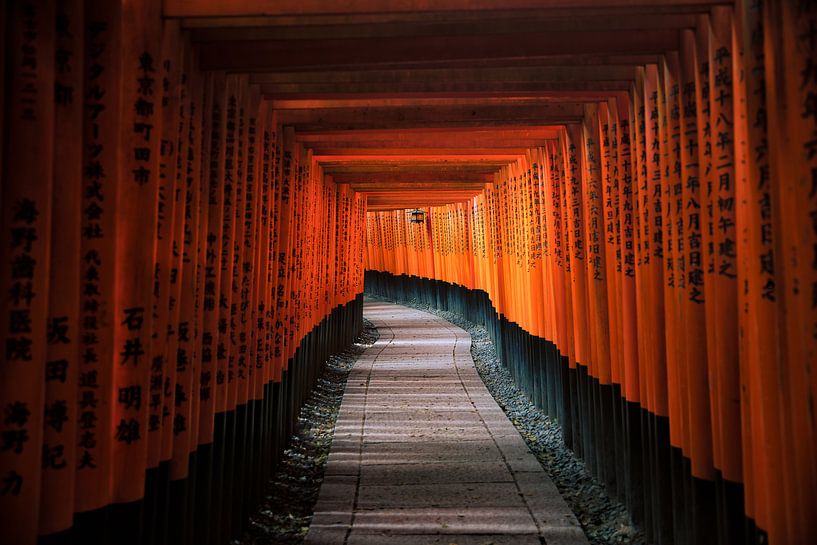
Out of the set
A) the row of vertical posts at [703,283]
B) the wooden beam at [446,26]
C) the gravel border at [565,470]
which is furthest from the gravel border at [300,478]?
the wooden beam at [446,26]

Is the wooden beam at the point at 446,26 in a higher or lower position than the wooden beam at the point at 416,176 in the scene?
lower

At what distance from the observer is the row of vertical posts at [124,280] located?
2.33 metres

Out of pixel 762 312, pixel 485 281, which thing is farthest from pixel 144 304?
pixel 485 281

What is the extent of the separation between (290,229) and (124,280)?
4.50 metres

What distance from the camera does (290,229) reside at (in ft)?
25.1

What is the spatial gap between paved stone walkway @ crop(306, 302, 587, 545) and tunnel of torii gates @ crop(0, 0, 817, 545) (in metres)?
0.62

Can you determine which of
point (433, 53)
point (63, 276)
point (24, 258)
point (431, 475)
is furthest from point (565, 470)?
point (24, 258)

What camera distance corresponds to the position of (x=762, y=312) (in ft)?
9.66

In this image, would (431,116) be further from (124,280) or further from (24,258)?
(24,258)

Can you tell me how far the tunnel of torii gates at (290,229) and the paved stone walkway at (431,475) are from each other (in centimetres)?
62

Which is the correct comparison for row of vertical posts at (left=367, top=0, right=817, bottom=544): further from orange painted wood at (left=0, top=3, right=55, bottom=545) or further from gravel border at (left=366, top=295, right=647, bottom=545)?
orange painted wood at (left=0, top=3, right=55, bottom=545)

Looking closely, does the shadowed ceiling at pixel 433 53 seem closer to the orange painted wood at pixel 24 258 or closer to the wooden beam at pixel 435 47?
the wooden beam at pixel 435 47

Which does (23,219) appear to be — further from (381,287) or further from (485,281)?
(381,287)

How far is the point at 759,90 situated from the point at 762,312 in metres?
0.89
